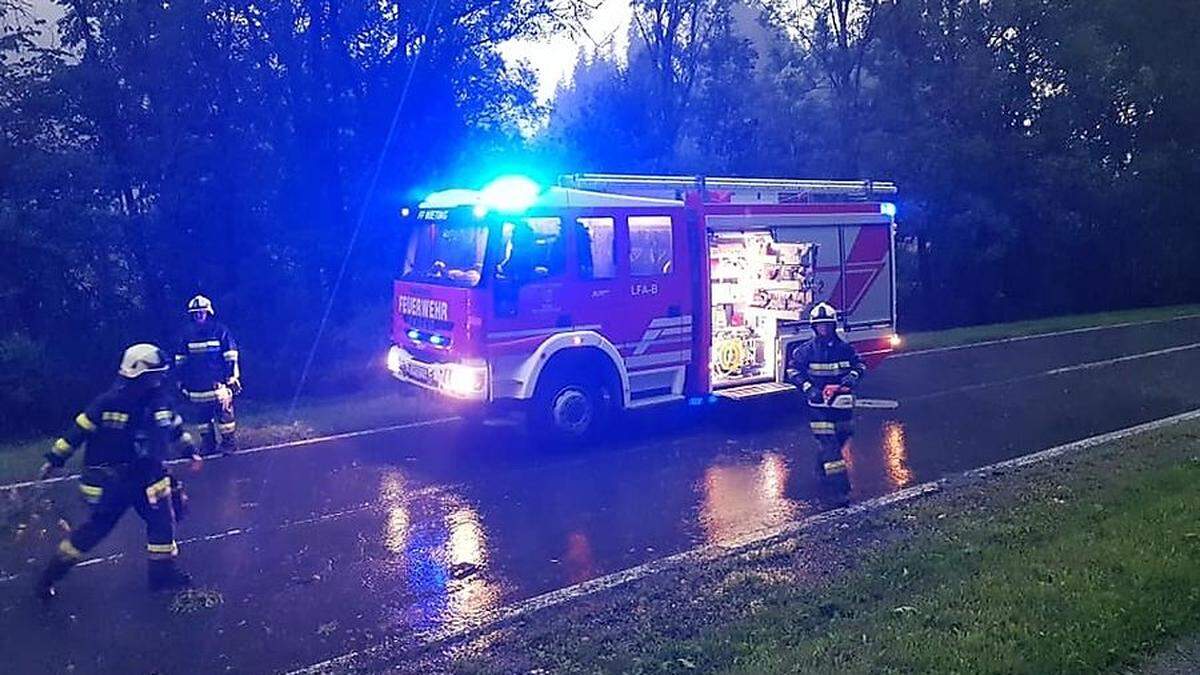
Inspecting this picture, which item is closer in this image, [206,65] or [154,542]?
[154,542]

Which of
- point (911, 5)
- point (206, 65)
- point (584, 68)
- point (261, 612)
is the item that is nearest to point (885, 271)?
point (261, 612)

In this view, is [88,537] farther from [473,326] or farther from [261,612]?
[473,326]

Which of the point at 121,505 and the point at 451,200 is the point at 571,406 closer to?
the point at 451,200

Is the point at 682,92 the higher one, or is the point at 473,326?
the point at 682,92

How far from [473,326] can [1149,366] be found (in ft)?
37.2

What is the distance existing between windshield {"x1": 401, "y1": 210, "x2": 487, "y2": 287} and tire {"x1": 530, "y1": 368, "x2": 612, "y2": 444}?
4.46ft

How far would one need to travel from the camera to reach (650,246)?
36.8 ft

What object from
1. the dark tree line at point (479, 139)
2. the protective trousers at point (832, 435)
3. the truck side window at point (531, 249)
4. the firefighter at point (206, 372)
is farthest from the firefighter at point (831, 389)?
the dark tree line at point (479, 139)

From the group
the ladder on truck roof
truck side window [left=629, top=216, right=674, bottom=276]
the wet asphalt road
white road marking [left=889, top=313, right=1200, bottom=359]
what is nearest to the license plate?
the wet asphalt road

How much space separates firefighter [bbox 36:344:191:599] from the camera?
20.7ft

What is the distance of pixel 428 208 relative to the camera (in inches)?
433

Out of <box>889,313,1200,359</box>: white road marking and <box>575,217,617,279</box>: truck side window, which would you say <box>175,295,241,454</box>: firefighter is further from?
<box>889,313,1200,359</box>: white road marking

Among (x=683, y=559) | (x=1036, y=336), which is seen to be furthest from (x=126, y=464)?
(x=1036, y=336)

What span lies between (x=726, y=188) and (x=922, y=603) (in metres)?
7.12
